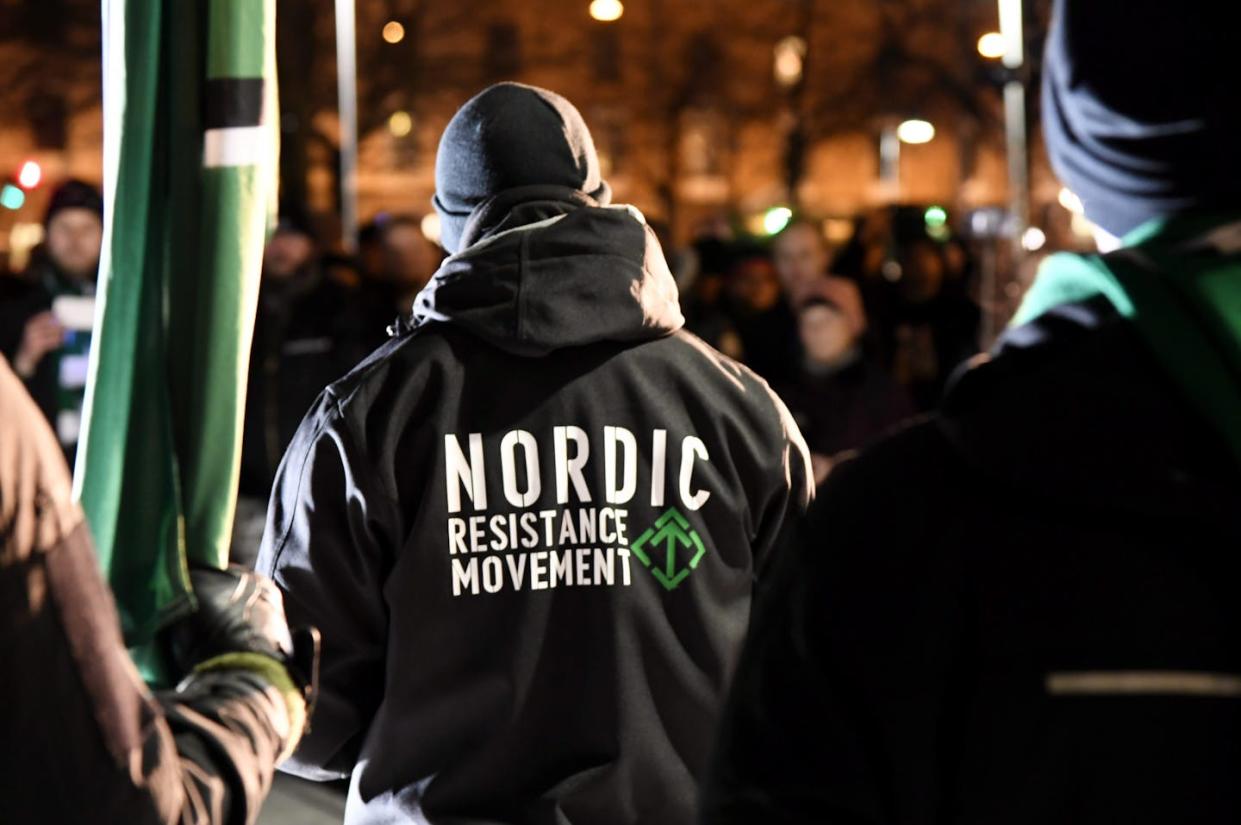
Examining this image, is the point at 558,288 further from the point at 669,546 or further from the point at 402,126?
the point at 402,126

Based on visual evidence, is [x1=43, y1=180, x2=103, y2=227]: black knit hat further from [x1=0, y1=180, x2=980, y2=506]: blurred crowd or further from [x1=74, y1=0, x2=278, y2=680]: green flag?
[x1=74, y1=0, x2=278, y2=680]: green flag

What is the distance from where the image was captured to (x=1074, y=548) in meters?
1.59

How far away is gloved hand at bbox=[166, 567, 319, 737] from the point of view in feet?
6.69

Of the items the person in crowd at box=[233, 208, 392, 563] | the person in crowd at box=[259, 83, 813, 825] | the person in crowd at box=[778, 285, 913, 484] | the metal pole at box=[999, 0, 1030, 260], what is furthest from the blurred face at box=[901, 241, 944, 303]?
the person in crowd at box=[259, 83, 813, 825]

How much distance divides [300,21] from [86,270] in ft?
69.7

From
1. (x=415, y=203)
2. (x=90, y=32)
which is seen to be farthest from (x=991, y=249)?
(x=415, y=203)

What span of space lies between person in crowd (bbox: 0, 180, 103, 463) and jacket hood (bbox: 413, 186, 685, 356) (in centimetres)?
526

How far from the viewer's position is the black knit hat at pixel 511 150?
3.47 m

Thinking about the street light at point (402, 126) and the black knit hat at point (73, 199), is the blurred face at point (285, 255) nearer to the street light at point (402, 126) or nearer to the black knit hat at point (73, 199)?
the black knit hat at point (73, 199)

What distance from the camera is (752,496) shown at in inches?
129

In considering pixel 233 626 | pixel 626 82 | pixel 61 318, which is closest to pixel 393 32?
pixel 626 82

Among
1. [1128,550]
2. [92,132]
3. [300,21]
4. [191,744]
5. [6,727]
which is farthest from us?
[92,132]

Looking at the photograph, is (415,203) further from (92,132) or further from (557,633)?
(557,633)

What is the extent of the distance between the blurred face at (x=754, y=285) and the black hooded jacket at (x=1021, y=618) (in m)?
8.19
